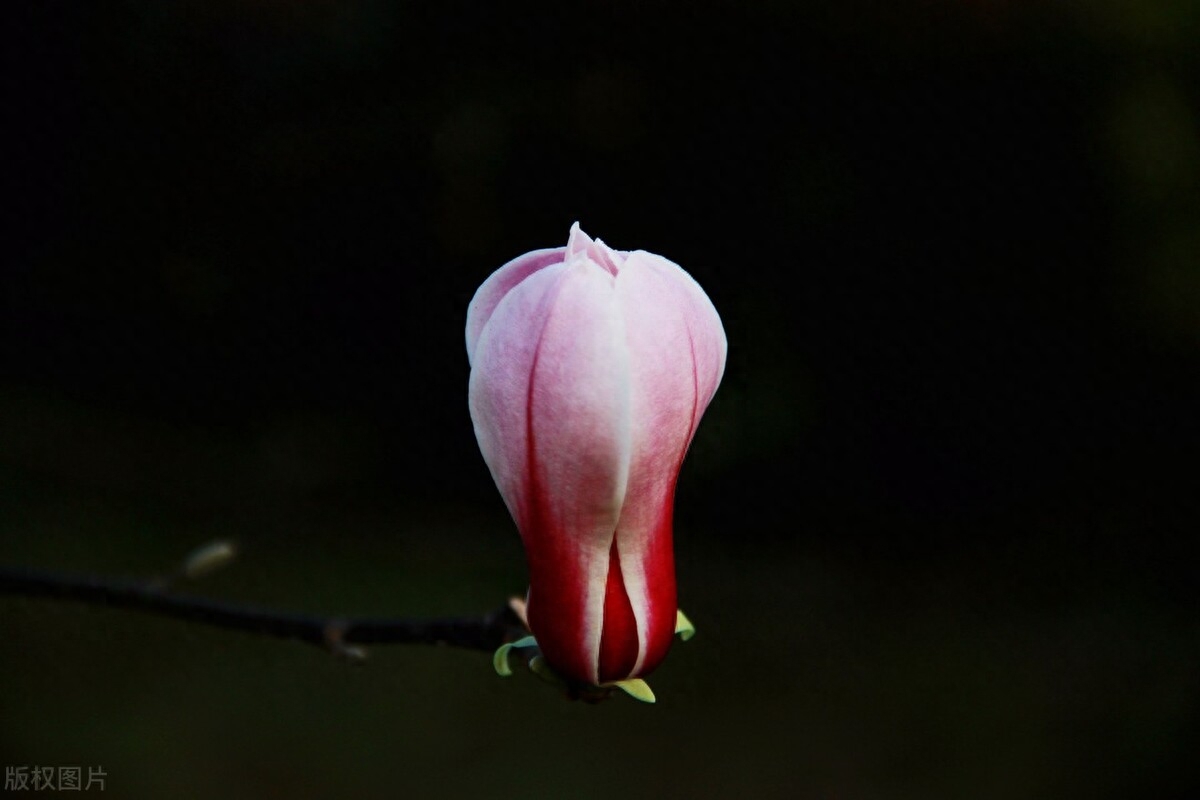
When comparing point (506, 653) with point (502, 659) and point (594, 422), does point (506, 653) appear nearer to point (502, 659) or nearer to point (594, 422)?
point (502, 659)

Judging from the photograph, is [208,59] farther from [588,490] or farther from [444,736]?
[588,490]

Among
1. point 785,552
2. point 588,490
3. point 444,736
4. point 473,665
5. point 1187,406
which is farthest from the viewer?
point 785,552

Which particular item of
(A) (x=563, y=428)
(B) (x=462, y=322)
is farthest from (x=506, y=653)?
(B) (x=462, y=322)

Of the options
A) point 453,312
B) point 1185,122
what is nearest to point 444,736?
point 453,312

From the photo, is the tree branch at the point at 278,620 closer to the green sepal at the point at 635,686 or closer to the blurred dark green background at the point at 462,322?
the green sepal at the point at 635,686

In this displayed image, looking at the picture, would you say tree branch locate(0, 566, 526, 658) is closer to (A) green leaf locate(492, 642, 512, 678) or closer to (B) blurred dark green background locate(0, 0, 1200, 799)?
(A) green leaf locate(492, 642, 512, 678)

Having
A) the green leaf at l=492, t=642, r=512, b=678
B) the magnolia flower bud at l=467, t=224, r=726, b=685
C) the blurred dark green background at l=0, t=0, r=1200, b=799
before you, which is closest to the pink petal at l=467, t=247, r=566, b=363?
the magnolia flower bud at l=467, t=224, r=726, b=685
